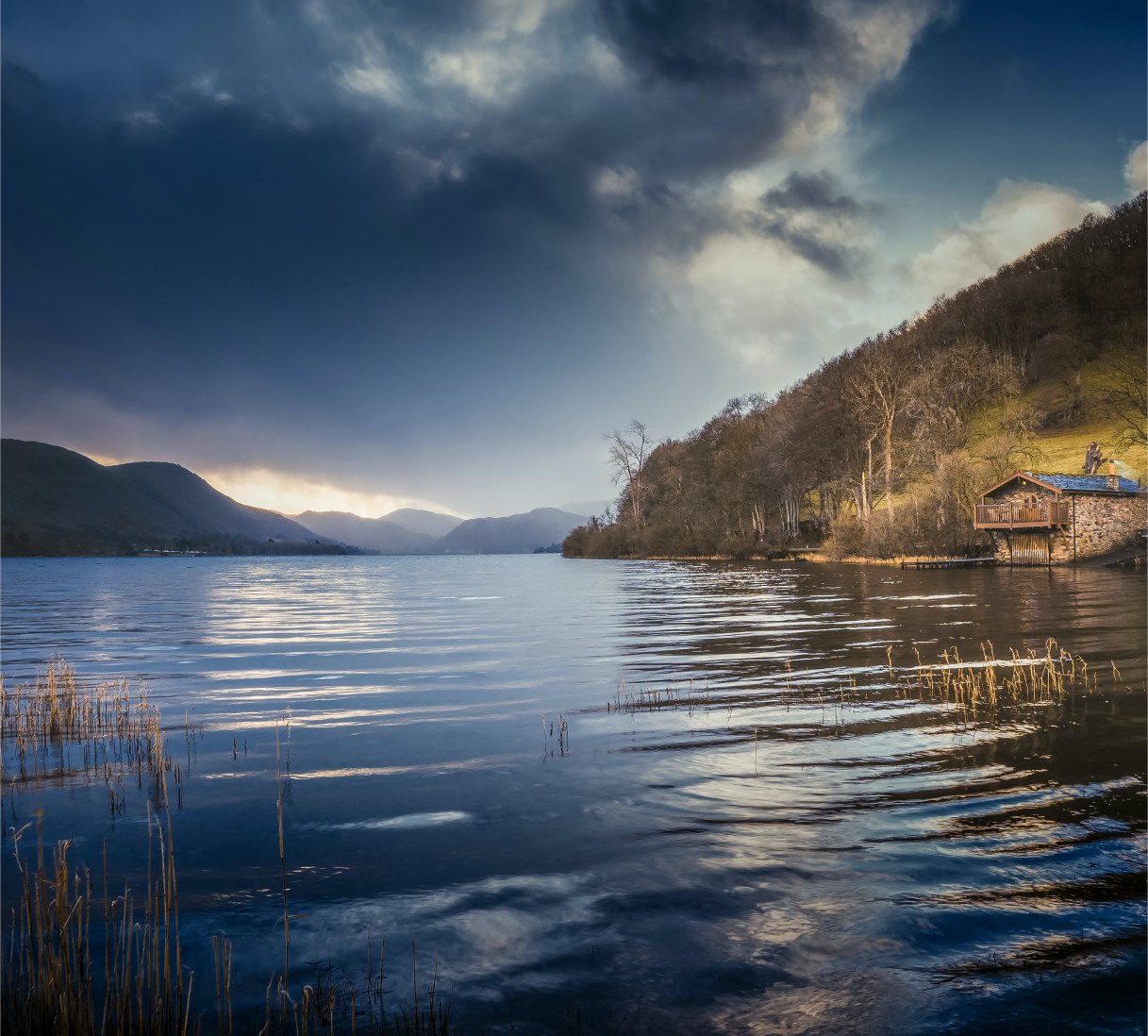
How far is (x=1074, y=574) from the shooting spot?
54125 mm

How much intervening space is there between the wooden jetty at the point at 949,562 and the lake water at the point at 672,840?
48.8 meters

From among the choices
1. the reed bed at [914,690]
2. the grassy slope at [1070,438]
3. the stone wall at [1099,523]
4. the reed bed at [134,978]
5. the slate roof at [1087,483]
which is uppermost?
the grassy slope at [1070,438]

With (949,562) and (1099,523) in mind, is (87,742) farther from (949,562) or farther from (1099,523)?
(1099,523)

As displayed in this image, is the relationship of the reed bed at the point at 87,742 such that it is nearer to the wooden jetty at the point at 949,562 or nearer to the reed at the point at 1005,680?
the reed at the point at 1005,680

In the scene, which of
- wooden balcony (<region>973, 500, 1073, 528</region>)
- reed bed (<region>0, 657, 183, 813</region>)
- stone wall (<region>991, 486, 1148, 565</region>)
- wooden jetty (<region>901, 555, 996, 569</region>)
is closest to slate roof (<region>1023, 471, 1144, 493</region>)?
stone wall (<region>991, 486, 1148, 565</region>)

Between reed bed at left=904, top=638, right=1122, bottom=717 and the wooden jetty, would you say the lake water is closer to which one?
reed bed at left=904, top=638, right=1122, bottom=717

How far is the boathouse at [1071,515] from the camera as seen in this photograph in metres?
63.4

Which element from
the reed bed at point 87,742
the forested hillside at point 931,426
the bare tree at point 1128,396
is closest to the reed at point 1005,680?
the reed bed at point 87,742

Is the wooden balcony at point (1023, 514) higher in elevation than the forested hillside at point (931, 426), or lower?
lower

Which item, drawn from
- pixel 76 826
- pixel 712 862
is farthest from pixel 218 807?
pixel 712 862

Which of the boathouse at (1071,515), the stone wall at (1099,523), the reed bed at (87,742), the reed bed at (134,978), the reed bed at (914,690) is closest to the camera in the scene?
the reed bed at (134,978)

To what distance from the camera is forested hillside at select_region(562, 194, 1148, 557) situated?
78938 mm

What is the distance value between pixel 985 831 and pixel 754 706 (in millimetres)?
7281

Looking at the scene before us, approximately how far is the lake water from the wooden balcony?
4854cm
